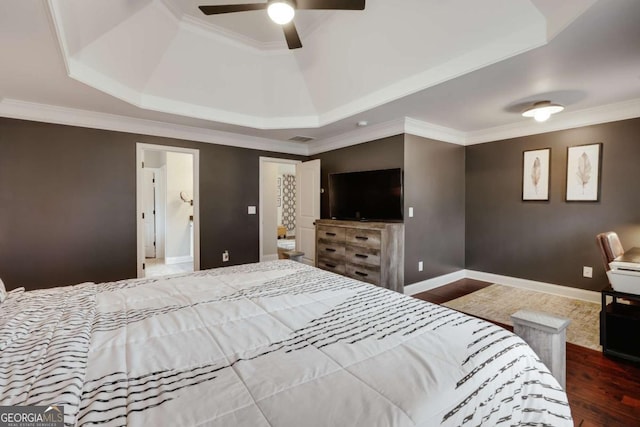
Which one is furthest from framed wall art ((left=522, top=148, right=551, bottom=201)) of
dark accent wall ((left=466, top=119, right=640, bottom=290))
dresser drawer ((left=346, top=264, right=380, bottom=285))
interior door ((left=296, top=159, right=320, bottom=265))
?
interior door ((left=296, top=159, right=320, bottom=265))

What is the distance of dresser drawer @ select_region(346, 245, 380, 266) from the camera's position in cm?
372

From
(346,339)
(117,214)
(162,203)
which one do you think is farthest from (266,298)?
(162,203)

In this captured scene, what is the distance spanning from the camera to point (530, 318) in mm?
1248

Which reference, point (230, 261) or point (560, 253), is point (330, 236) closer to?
point (230, 261)

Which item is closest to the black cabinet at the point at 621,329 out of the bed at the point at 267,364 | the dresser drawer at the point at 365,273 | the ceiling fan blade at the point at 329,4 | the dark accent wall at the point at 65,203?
the bed at the point at 267,364

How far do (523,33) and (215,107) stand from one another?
11.1 ft

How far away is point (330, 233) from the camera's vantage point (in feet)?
14.4

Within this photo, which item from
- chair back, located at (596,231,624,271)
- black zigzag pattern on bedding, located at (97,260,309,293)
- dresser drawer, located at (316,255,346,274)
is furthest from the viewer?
dresser drawer, located at (316,255,346,274)

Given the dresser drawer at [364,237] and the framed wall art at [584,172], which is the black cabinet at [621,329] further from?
the dresser drawer at [364,237]

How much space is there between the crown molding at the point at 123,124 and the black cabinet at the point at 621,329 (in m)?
4.63

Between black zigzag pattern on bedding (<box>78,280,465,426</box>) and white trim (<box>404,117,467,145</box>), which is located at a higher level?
white trim (<box>404,117,467,145</box>)

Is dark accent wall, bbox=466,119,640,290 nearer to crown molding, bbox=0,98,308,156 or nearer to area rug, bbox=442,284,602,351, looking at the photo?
Result: area rug, bbox=442,284,602,351

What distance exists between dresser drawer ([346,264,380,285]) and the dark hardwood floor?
1.91m

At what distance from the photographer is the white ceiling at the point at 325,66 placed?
2.08 meters
